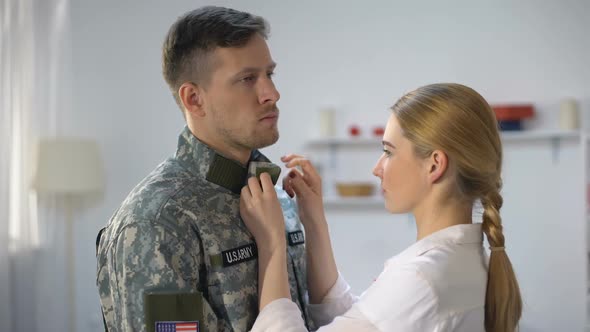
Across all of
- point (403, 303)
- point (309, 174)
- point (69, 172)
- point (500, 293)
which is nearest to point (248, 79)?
point (309, 174)

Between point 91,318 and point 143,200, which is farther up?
point 143,200

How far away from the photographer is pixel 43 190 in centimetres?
489

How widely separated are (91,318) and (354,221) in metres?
2.14

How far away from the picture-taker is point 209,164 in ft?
5.44

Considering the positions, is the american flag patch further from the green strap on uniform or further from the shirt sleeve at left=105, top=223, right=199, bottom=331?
the green strap on uniform

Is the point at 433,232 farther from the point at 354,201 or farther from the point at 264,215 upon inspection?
the point at 354,201

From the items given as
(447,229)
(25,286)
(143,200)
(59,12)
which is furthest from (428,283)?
→ (59,12)

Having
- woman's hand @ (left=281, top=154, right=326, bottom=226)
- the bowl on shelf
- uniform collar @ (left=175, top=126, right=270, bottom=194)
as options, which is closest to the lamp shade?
the bowl on shelf

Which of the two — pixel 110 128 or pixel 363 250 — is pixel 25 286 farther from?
pixel 363 250

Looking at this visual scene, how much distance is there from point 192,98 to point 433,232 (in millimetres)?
619

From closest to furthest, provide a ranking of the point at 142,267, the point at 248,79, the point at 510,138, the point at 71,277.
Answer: the point at 142,267 < the point at 248,79 < the point at 71,277 < the point at 510,138

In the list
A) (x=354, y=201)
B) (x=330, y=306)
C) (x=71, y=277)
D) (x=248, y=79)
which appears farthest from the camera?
(x=354, y=201)

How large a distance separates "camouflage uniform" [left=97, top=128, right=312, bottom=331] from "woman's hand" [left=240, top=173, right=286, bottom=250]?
0.09 ft

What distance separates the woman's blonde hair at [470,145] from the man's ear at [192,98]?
0.45 m
